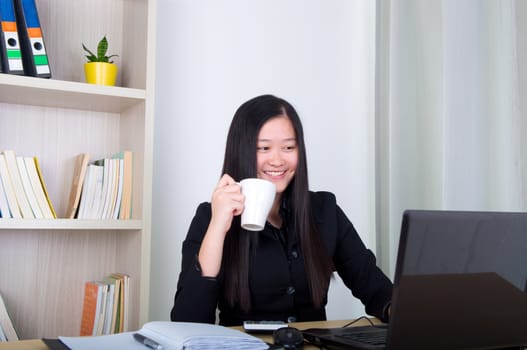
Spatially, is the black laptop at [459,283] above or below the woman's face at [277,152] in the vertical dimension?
below

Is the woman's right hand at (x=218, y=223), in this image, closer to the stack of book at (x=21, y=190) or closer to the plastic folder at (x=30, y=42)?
the stack of book at (x=21, y=190)

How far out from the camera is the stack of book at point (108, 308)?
2029 millimetres

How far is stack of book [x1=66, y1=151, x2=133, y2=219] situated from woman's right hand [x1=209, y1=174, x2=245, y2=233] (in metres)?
0.73

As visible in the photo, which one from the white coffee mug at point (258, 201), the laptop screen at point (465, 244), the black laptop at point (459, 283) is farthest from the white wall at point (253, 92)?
the laptop screen at point (465, 244)

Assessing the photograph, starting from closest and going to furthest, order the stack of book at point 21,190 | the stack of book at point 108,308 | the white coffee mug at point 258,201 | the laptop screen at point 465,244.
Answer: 1. the laptop screen at point 465,244
2. the white coffee mug at point 258,201
3. the stack of book at point 21,190
4. the stack of book at point 108,308

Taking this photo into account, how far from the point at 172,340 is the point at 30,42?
1413 millimetres

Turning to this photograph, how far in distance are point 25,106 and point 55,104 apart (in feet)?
0.37

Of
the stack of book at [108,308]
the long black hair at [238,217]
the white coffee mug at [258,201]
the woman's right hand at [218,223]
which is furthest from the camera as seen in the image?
the stack of book at [108,308]

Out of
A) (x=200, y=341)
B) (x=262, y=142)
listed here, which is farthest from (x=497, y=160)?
(x=200, y=341)

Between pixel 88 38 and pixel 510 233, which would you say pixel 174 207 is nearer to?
pixel 88 38

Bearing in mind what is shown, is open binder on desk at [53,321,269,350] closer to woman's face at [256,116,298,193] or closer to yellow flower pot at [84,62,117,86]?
woman's face at [256,116,298,193]

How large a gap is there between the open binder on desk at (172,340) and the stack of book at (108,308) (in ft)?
3.48

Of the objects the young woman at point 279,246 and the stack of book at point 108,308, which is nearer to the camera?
the young woman at point 279,246

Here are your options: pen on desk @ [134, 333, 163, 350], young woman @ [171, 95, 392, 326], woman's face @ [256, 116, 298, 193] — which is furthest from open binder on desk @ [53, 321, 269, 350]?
woman's face @ [256, 116, 298, 193]
